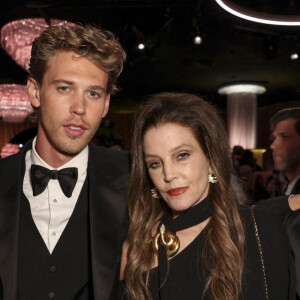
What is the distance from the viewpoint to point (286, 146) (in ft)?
5.68

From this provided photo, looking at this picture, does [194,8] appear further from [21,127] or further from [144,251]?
[21,127]

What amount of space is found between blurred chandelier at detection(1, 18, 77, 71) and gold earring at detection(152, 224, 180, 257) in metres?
3.14

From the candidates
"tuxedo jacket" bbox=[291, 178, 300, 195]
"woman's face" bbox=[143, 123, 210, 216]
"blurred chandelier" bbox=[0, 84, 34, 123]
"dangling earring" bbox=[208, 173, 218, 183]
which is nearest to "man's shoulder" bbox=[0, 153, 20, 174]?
"woman's face" bbox=[143, 123, 210, 216]

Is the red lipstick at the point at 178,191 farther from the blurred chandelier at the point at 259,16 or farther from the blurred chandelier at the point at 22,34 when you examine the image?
the blurred chandelier at the point at 22,34

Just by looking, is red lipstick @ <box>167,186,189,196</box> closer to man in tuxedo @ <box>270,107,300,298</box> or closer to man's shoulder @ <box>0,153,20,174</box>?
man in tuxedo @ <box>270,107,300,298</box>

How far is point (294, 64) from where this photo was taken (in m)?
8.73

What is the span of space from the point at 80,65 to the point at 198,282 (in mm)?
1016

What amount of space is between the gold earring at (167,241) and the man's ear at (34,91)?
2.63 feet

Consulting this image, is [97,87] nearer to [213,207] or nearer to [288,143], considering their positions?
[213,207]

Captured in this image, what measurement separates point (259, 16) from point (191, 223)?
4.65 feet

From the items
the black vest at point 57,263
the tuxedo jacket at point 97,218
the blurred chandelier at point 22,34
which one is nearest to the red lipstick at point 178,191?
the tuxedo jacket at point 97,218

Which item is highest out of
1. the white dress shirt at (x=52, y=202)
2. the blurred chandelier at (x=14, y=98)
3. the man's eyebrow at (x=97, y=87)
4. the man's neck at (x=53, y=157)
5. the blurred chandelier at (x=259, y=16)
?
the blurred chandelier at (x=14, y=98)

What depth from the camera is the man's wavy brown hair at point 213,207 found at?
5.00 ft

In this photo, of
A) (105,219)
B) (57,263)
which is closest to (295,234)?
(105,219)
